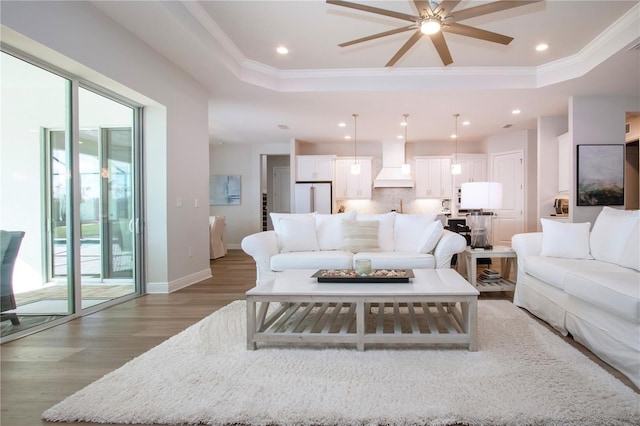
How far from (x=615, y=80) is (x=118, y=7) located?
5.64 m

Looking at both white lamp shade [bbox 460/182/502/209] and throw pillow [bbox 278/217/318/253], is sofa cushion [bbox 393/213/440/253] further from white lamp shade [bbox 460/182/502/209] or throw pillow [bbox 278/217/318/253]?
throw pillow [bbox 278/217/318/253]

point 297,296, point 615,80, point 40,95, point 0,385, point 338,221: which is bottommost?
point 0,385

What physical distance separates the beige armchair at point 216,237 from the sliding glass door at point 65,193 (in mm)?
2990

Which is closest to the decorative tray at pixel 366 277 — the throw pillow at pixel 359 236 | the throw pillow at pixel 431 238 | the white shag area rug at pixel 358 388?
the white shag area rug at pixel 358 388

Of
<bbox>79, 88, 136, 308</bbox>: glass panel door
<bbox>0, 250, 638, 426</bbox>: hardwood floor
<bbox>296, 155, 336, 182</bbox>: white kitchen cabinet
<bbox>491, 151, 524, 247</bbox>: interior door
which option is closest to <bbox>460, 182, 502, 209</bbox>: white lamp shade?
<bbox>0, 250, 638, 426</bbox>: hardwood floor

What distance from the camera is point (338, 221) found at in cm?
427

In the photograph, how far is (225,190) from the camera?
8.73 m

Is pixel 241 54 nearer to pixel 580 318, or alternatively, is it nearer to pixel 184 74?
pixel 184 74

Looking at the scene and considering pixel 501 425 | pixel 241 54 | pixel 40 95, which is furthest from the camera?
pixel 241 54

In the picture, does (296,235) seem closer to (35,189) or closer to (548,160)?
(35,189)

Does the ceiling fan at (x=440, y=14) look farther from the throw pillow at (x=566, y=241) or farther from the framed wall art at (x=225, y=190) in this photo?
the framed wall art at (x=225, y=190)

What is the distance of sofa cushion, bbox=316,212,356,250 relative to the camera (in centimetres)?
416

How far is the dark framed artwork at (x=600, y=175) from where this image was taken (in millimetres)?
4914

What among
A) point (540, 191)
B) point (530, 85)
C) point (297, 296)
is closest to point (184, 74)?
point (297, 296)
